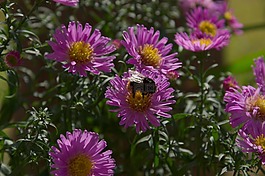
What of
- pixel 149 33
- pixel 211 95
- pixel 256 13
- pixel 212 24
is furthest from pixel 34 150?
pixel 256 13


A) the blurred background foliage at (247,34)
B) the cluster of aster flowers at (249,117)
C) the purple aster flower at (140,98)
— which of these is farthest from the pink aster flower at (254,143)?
the blurred background foliage at (247,34)

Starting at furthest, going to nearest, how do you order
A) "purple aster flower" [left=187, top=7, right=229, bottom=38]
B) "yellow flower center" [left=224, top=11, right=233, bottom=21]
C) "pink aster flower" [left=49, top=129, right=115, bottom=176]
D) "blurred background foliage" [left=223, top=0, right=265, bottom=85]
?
"blurred background foliage" [left=223, top=0, right=265, bottom=85] < "yellow flower center" [left=224, top=11, right=233, bottom=21] < "purple aster flower" [left=187, top=7, right=229, bottom=38] < "pink aster flower" [left=49, top=129, right=115, bottom=176]

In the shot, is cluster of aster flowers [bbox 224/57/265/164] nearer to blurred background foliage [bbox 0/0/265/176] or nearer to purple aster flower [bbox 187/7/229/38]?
blurred background foliage [bbox 0/0/265/176]

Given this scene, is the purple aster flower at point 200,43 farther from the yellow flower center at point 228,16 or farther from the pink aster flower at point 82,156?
the yellow flower center at point 228,16

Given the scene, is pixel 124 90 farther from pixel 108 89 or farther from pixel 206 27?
pixel 206 27

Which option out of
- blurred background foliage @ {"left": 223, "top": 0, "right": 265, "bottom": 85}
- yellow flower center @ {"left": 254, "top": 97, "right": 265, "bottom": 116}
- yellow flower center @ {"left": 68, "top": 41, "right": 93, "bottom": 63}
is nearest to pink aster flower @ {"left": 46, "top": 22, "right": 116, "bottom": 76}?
yellow flower center @ {"left": 68, "top": 41, "right": 93, "bottom": 63}

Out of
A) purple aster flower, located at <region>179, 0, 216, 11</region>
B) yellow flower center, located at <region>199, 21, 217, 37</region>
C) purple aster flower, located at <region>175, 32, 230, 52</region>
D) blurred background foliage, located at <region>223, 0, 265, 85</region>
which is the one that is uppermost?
blurred background foliage, located at <region>223, 0, 265, 85</region>
